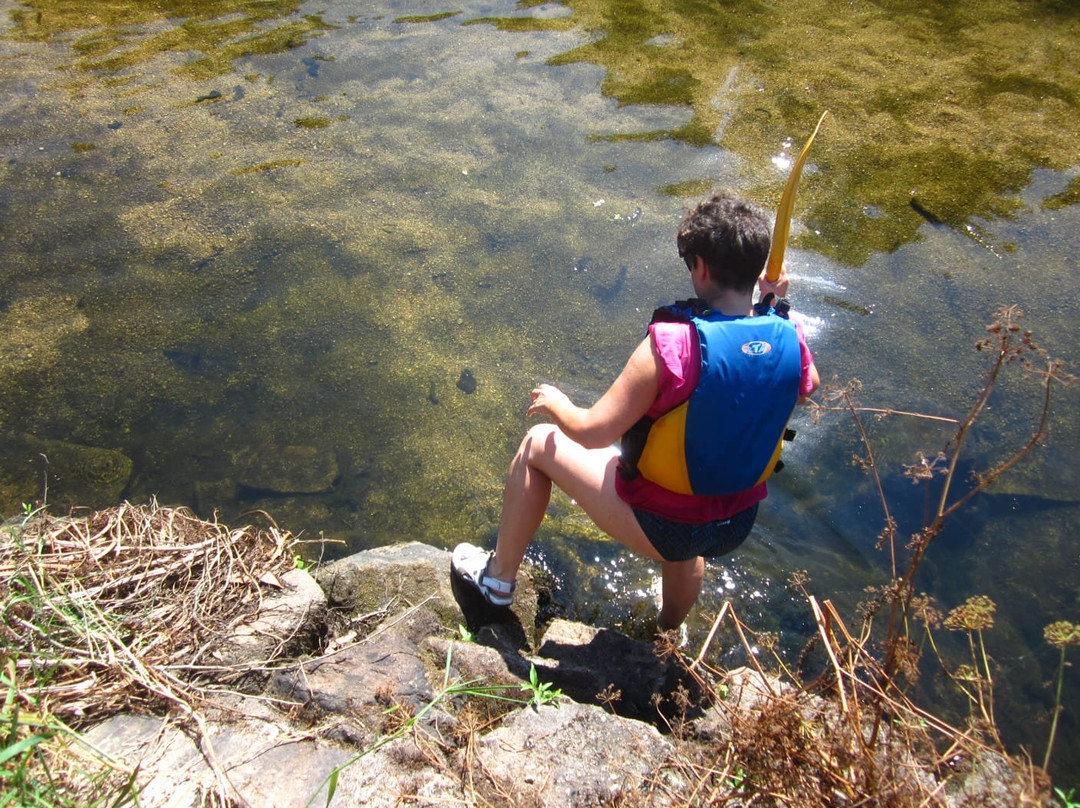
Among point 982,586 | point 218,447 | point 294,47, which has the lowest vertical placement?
point 982,586

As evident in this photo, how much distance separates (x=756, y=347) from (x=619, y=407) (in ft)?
1.23

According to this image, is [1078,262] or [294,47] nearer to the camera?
[1078,262]

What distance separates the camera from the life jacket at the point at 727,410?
2078 millimetres

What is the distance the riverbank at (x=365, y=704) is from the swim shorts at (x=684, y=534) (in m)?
0.35

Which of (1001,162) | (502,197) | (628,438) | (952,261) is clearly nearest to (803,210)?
(952,261)

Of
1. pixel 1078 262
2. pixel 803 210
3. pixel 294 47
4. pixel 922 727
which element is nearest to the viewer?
pixel 922 727

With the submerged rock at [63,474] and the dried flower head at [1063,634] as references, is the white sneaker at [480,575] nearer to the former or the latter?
the submerged rock at [63,474]

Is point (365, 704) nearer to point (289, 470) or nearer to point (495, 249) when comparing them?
point (289, 470)

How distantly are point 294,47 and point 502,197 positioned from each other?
2336mm

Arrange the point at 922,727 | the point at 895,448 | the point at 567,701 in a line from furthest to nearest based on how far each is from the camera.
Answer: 1. the point at 895,448
2. the point at 567,701
3. the point at 922,727

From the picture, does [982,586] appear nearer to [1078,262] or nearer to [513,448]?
[513,448]

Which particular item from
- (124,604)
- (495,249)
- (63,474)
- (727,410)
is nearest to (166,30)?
(495,249)

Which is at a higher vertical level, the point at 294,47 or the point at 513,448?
the point at 294,47

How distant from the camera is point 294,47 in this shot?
19.0 ft
